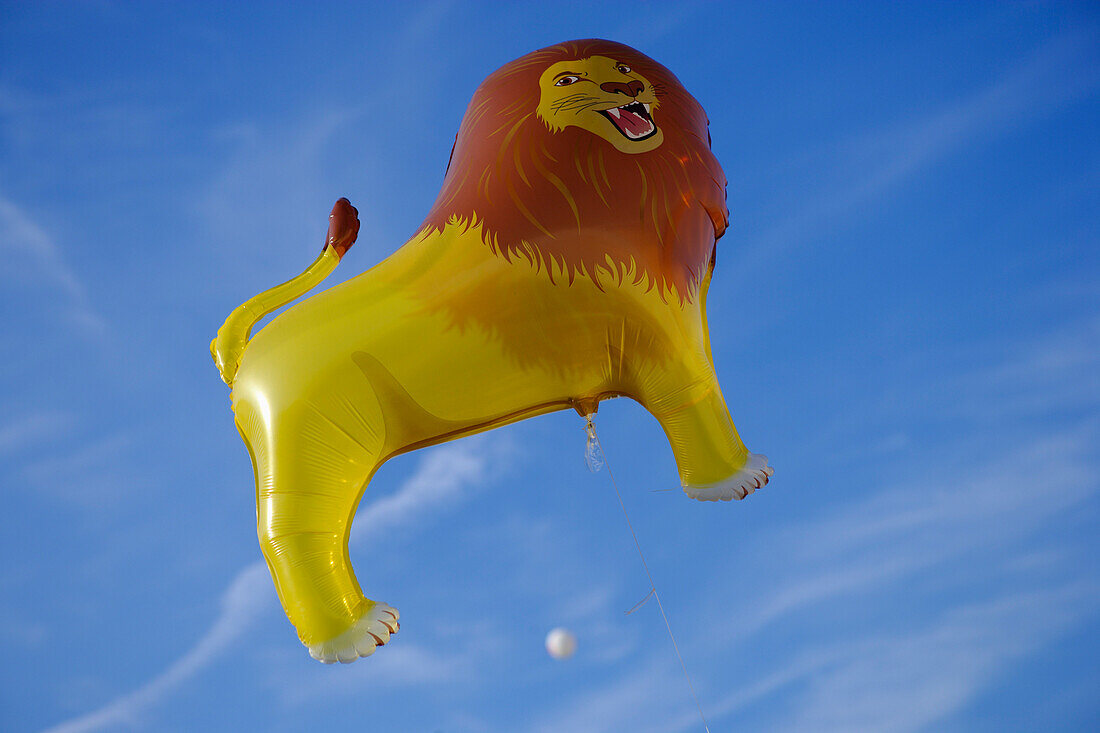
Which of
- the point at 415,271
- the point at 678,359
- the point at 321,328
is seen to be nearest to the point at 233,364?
the point at 321,328

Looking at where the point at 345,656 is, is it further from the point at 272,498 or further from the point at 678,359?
the point at 678,359

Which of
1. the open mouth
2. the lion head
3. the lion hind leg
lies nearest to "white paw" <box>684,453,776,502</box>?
the lion head

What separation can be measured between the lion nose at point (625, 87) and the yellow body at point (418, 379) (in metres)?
0.88

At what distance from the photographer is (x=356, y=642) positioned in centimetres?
378

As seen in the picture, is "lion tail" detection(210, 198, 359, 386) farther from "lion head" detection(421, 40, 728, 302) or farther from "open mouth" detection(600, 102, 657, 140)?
"open mouth" detection(600, 102, 657, 140)

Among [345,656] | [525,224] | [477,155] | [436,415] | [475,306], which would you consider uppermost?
[477,155]

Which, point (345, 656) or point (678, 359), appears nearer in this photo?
point (345, 656)

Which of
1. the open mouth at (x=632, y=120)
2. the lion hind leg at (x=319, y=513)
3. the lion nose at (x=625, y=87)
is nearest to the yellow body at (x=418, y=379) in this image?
the lion hind leg at (x=319, y=513)

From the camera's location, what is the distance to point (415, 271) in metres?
4.29

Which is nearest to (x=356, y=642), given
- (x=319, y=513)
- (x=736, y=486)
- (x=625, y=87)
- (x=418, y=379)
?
(x=319, y=513)

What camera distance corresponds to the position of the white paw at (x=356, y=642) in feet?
12.3

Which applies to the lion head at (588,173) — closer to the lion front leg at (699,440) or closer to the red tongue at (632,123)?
the red tongue at (632,123)

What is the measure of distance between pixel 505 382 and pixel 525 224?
2.10 ft

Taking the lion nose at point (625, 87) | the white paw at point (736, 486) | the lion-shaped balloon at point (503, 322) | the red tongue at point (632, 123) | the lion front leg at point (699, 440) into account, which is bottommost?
the white paw at point (736, 486)
